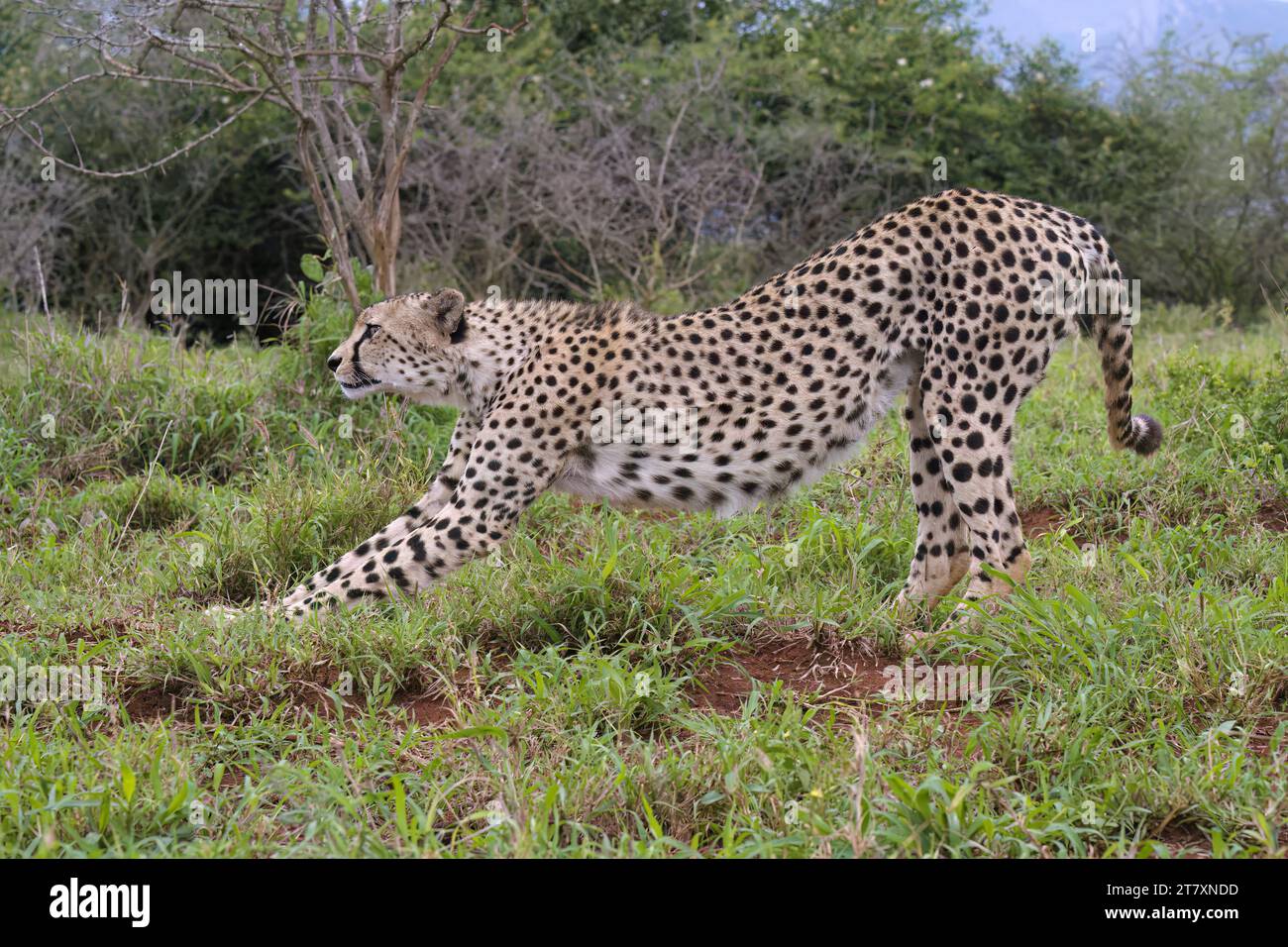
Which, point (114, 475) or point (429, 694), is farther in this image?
point (114, 475)

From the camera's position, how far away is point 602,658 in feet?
12.1

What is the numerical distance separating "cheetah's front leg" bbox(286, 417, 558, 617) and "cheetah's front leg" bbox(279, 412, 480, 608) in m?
0.13

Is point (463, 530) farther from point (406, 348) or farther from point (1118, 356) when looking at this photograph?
point (1118, 356)

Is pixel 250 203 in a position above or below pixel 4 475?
above

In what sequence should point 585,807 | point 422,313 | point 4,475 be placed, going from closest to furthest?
point 585,807, point 422,313, point 4,475

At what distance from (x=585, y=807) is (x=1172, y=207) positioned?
11.1 meters

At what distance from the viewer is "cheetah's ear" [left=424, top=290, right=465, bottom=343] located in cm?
452

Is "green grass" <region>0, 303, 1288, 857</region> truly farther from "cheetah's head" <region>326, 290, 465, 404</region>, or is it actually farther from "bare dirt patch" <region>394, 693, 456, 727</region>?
"cheetah's head" <region>326, 290, 465, 404</region>

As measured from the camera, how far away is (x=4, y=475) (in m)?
5.50

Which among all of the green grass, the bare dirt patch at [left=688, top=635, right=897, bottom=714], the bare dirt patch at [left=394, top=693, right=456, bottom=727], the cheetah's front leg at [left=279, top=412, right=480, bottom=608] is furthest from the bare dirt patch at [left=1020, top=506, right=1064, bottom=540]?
the bare dirt patch at [left=394, top=693, right=456, bottom=727]
